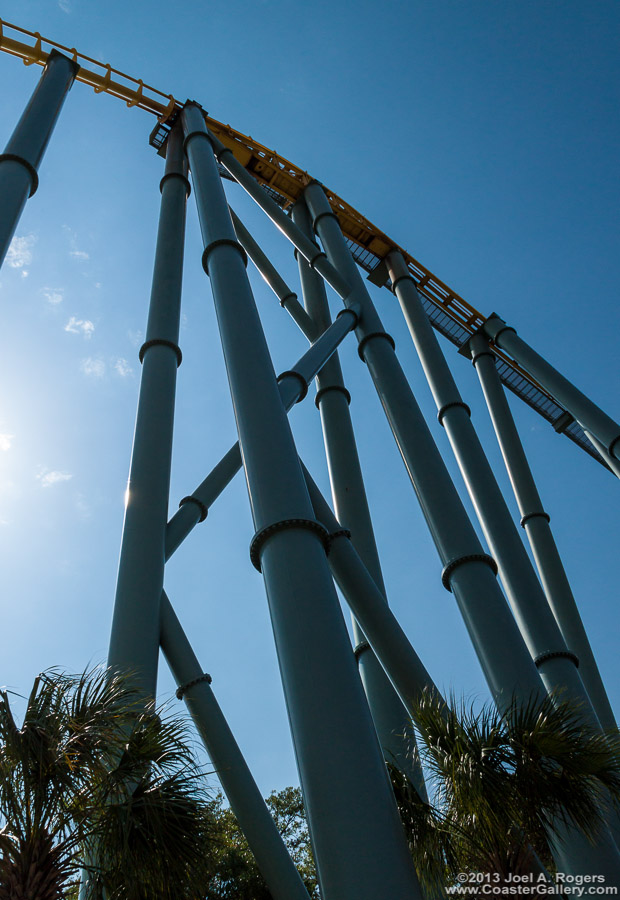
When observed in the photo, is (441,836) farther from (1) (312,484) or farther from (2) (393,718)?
(1) (312,484)

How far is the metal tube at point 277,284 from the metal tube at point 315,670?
631cm

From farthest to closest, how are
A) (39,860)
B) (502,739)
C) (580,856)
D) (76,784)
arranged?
1. (580,856)
2. (502,739)
3. (76,784)
4. (39,860)

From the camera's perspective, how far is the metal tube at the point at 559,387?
13.6 metres

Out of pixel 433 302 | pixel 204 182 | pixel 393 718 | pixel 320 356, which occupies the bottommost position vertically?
pixel 393 718

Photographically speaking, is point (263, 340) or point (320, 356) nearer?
point (263, 340)

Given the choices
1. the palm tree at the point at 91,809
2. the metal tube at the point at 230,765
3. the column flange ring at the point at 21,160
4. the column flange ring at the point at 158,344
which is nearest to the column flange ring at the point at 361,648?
the metal tube at the point at 230,765

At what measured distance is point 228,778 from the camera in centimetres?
795

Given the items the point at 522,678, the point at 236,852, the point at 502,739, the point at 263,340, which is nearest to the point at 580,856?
the point at 522,678

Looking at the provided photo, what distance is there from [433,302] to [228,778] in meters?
14.1

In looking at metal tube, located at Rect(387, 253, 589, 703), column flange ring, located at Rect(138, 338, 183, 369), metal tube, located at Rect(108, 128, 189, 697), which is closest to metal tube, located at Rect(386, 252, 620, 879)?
metal tube, located at Rect(387, 253, 589, 703)

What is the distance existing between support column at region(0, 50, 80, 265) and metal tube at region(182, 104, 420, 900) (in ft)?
10.8

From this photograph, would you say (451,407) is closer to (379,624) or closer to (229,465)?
(229,465)

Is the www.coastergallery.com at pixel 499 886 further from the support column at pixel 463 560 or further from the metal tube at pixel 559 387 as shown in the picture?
the metal tube at pixel 559 387

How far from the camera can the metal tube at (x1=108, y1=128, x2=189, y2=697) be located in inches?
293
